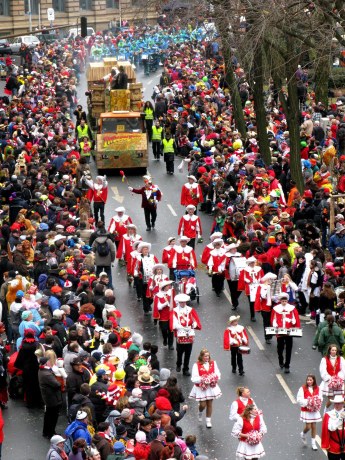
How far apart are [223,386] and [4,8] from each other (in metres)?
66.0

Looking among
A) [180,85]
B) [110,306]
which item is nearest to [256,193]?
[110,306]

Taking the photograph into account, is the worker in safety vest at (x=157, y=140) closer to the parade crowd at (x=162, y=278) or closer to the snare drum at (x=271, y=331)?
the parade crowd at (x=162, y=278)

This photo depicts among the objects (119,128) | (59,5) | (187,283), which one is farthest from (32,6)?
(187,283)

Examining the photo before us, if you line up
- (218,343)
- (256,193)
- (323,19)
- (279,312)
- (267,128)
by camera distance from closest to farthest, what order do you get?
(279,312)
(218,343)
(256,193)
(323,19)
(267,128)

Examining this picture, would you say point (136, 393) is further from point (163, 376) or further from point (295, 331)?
point (295, 331)

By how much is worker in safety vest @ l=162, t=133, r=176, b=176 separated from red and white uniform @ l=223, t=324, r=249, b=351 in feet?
53.1

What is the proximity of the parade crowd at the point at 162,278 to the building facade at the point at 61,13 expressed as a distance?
4308 cm

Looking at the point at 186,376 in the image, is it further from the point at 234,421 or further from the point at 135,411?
the point at 135,411

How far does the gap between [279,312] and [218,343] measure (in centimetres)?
232

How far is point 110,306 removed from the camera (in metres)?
25.9

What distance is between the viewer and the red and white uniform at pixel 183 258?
95.6 ft

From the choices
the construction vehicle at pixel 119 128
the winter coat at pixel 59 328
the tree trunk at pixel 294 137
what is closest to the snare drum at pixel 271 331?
the winter coat at pixel 59 328

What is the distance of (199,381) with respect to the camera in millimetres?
23109

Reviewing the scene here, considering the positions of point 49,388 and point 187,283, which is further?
point 187,283
